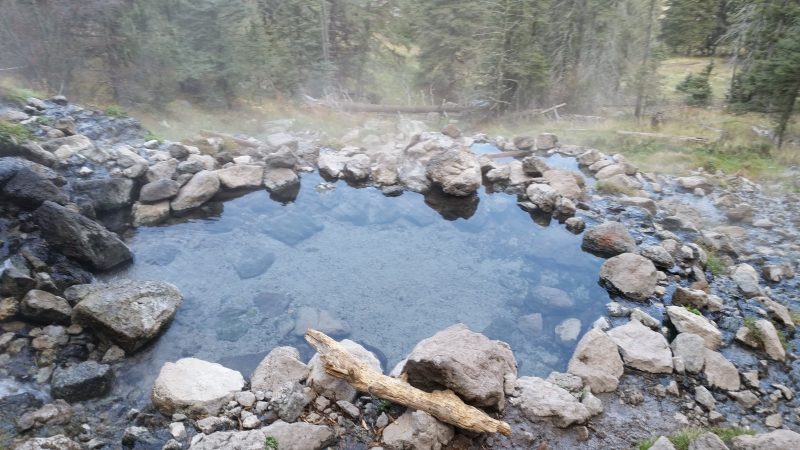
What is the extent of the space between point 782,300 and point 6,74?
26401 mm

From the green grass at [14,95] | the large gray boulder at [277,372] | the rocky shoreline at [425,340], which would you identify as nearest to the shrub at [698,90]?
the rocky shoreline at [425,340]

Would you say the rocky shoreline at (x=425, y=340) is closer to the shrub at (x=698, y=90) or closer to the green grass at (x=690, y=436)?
the green grass at (x=690, y=436)

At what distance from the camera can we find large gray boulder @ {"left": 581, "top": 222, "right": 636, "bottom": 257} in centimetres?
1083

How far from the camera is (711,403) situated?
6.80 meters

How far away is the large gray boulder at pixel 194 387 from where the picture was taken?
6.28 metres

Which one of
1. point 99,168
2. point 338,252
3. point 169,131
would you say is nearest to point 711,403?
point 338,252

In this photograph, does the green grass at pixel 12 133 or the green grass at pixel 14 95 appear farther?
the green grass at pixel 14 95

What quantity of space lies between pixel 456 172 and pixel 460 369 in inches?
332

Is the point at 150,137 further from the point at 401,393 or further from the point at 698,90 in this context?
the point at 698,90

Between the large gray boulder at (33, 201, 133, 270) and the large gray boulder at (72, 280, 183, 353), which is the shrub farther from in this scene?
the large gray boulder at (33, 201, 133, 270)

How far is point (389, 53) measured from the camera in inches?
1208

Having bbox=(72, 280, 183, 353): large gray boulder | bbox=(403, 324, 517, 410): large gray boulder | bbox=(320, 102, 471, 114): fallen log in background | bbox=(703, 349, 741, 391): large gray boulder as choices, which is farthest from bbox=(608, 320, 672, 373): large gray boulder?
bbox=(320, 102, 471, 114): fallen log in background

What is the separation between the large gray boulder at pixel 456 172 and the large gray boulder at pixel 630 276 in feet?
16.0

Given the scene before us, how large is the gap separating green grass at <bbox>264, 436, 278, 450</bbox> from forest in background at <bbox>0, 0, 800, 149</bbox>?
1946cm
